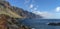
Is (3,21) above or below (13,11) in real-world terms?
below

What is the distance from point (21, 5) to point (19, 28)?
51 centimetres

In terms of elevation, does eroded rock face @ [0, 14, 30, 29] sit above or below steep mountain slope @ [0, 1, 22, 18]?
below

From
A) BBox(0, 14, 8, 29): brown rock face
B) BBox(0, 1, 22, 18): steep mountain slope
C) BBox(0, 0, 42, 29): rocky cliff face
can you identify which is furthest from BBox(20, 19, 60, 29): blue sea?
BBox(0, 14, 8, 29): brown rock face

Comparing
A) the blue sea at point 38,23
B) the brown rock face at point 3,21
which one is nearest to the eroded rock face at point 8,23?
the brown rock face at point 3,21

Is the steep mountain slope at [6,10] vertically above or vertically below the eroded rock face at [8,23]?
above

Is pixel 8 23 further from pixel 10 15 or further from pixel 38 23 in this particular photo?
pixel 38 23

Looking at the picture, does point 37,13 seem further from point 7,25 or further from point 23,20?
point 7,25

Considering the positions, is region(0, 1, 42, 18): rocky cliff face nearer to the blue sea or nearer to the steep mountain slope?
the steep mountain slope

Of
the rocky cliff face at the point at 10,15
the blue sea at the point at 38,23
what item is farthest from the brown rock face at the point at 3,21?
the blue sea at the point at 38,23

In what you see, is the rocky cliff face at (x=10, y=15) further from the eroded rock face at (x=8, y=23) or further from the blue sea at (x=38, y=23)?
the blue sea at (x=38, y=23)

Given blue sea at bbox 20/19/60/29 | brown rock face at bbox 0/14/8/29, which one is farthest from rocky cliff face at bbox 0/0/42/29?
blue sea at bbox 20/19/60/29

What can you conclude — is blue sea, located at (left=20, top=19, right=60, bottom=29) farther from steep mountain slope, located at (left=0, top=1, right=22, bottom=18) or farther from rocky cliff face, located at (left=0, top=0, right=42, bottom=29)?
steep mountain slope, located at (left=0, top=1, right=22, bottom=18)

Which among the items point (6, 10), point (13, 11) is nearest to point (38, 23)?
point (13, 11)

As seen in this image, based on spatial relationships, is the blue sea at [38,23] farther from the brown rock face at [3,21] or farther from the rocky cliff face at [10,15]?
the brown rock face at [3,21]
